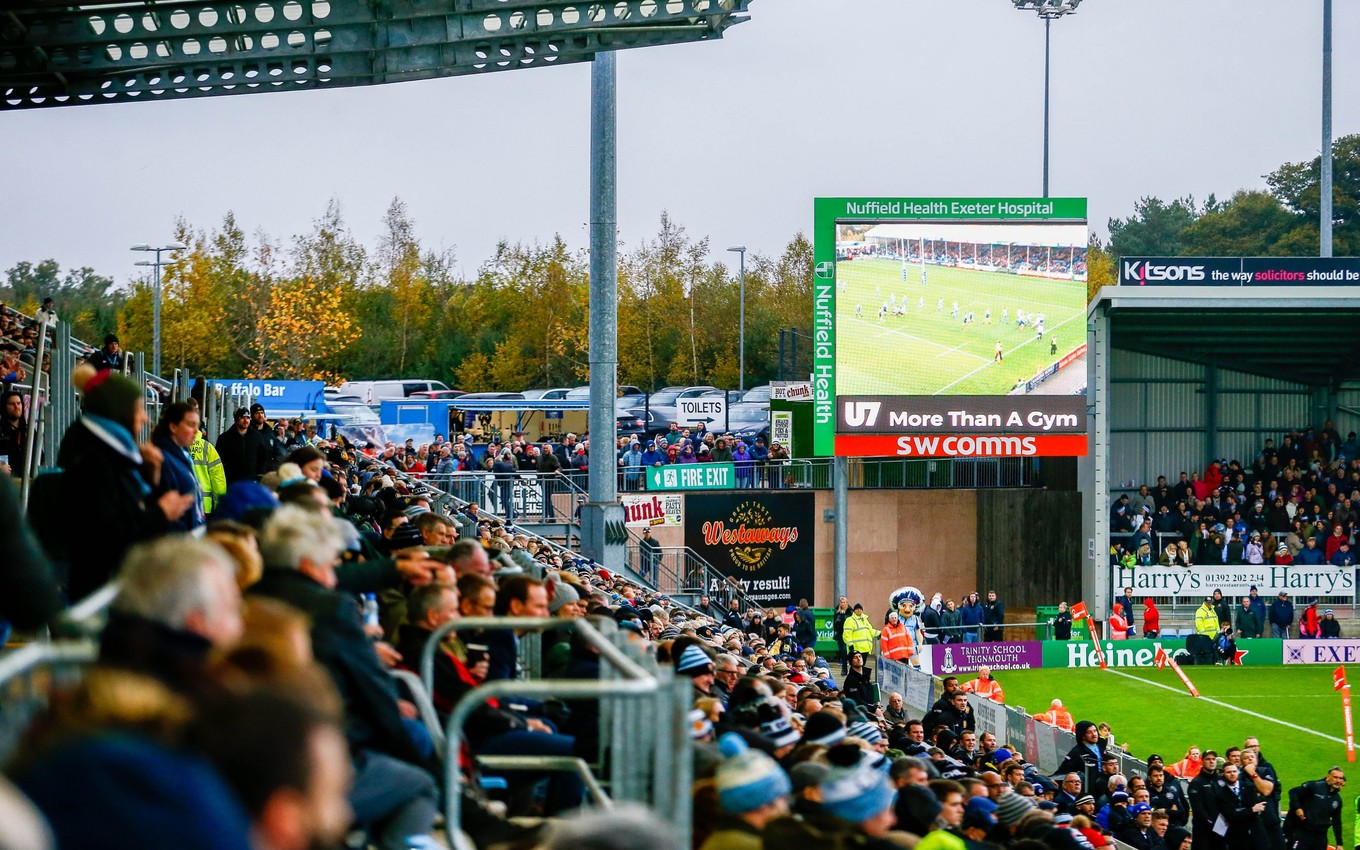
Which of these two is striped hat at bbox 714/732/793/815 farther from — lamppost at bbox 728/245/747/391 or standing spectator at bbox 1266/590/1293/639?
lamppost at bbox 728/245/747/391

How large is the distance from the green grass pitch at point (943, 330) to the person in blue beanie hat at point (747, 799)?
93.2 ft

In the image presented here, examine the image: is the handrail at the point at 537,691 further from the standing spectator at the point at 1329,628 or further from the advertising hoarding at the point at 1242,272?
the advertising hoarding at the point at 1242,272

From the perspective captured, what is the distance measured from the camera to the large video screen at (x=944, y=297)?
3266 centimetres

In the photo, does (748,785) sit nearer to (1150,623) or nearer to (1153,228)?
(1150,623)

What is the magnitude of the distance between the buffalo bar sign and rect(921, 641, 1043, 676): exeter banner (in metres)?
6.94

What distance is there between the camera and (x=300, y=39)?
1714 centimetres

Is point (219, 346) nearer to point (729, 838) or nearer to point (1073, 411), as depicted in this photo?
point (1073, 411)

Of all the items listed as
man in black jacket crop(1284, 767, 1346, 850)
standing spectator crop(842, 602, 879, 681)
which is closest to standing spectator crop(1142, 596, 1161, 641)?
standing spectator crop(842, 602, 879, 681)

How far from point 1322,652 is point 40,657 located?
3219 cm

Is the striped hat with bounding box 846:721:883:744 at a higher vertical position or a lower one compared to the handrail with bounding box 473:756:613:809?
lower

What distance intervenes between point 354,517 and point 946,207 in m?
22.4

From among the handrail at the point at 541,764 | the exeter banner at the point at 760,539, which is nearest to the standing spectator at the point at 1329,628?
the exeter banner at the point at 760,539

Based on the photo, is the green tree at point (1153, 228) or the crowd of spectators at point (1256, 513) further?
the green tree at point (1153, 228)

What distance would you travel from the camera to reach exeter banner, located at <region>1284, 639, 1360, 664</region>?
104 feet
